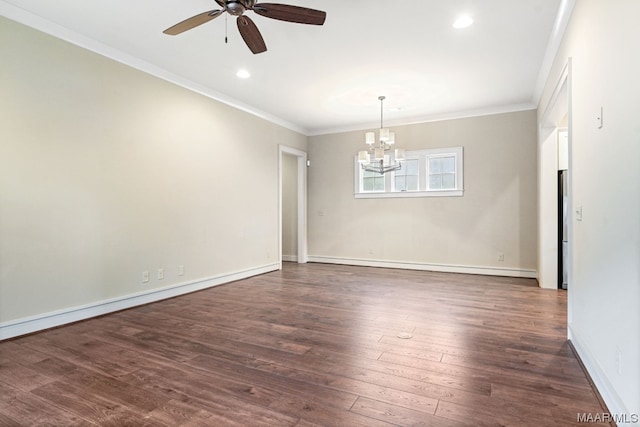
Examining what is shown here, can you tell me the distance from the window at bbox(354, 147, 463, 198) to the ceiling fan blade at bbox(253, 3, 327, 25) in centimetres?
455

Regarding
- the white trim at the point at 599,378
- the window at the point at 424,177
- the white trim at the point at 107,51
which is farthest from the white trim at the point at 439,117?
the white trim at the point at 599,378

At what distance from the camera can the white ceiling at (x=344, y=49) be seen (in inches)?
119

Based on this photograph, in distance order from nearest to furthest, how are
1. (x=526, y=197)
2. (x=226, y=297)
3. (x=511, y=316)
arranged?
(x=511, y=316), (x=226, y=297), (x=526, y=197)

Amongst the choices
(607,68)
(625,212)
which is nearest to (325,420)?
(625,212)

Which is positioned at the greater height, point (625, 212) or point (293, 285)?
point (625, 212)

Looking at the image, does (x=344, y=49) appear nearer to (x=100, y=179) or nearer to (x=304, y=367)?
(x=100, y=179)

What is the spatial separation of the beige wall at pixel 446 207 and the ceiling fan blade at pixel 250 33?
4.45 m

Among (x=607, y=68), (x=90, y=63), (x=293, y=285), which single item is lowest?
(x=293, y=285)

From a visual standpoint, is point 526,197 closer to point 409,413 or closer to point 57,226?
point 409,413

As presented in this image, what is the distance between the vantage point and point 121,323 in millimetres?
3449

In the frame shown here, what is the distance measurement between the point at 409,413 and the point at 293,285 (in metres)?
3.49

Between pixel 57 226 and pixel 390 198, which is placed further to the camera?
pixel 390 198

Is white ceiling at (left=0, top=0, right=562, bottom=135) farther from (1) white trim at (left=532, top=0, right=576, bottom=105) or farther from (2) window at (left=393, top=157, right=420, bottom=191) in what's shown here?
(2) window at (left=393, top=157, right=420, bottom=191)

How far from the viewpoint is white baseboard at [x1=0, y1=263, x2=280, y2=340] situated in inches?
121
